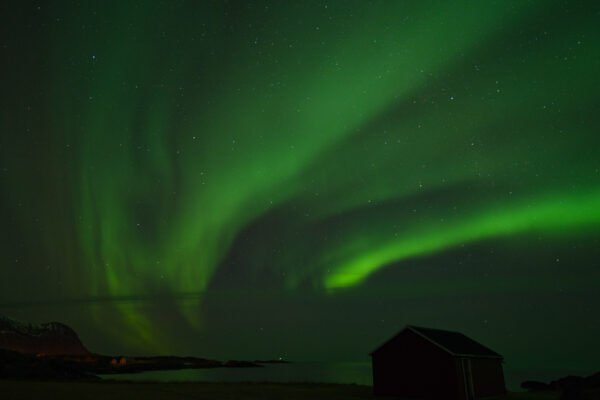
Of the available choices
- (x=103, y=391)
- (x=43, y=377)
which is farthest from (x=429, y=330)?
(x=43, y=377)

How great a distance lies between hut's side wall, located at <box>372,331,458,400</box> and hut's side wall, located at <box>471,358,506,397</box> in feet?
9.22

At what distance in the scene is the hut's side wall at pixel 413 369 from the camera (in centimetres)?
2789

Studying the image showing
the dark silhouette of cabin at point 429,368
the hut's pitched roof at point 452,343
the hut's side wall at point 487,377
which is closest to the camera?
the dark silhouette of cabin at point 429,368

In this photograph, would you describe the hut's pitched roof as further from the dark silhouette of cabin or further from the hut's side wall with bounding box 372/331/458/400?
the hut's side wall with bounding box 372/331/458/400

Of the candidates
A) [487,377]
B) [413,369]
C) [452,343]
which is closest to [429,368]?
[413,369]

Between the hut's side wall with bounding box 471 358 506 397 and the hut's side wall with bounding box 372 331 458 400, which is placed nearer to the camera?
the hut's side wall with bounding box 372 331 458 400

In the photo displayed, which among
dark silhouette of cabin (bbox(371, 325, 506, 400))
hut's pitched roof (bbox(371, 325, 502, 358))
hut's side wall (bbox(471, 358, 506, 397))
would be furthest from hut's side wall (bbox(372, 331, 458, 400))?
hut's side wall (bbox(471, 358, 506, 397))

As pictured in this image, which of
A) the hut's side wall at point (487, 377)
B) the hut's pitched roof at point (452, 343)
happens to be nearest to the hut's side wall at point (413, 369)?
the hut's pitched roof at point (452, 343)

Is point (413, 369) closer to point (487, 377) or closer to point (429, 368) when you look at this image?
point (429, 368)

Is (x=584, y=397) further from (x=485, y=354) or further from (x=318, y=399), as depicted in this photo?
(x=318, y=399)

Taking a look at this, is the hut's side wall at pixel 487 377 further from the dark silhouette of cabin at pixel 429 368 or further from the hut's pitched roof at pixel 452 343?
the hut's pitched roof at pixel 452 343

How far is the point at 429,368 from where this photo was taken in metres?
28.5

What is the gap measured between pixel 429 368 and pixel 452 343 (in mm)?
2999

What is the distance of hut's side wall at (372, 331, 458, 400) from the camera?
27891 mm
